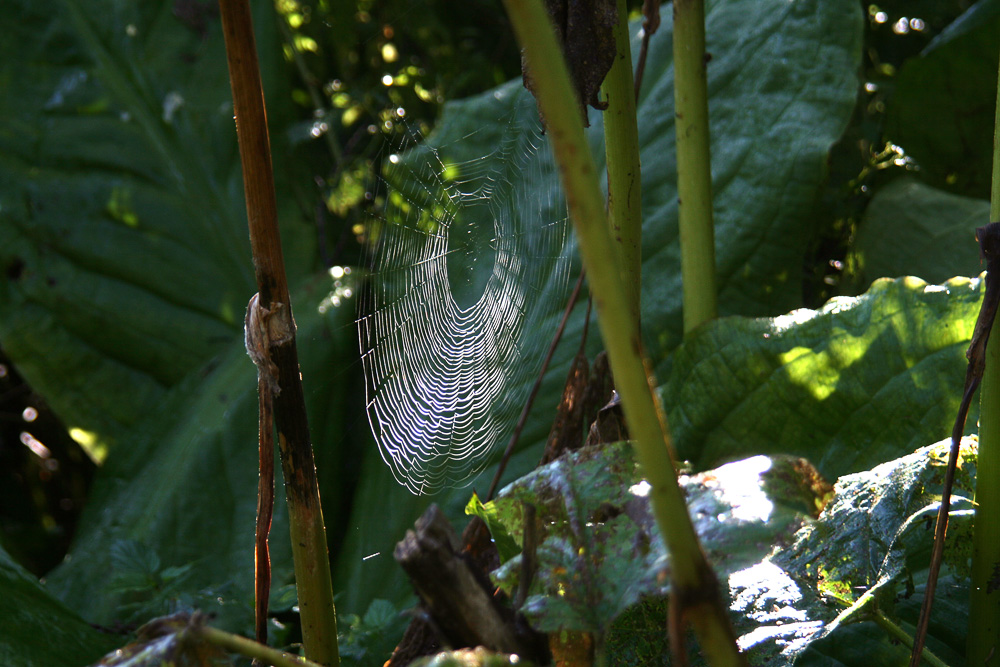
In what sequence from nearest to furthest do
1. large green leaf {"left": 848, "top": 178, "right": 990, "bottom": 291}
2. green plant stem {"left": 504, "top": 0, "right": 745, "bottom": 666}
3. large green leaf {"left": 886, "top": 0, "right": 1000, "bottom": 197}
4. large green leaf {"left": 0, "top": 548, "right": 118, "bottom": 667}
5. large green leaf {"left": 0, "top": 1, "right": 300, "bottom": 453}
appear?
1. green plant stem {"left": 504, "top": 0, "right": 745, "bottom": 666}
2. large green leaf {"left": 0, "top": 548, "right": 118, "bottom": 667}
3. large green leaf {"left": 848, "top": 178, "right": 990, "bottom": 291}
4. large green leaf {"left": 886, "top": 0, "right": 1000, "bottom": 197}
5. large green leaf {"left": 0, "top": 1, "right": 300, "bottom": 453}

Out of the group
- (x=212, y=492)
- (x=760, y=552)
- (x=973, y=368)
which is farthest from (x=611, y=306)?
(x=212, y=492)

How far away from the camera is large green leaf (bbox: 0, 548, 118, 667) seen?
527mm

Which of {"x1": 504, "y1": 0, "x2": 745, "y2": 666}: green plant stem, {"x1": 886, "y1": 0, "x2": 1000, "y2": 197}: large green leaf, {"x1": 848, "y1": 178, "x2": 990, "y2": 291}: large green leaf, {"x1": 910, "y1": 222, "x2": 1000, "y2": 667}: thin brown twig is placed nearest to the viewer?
{"x1": 504, "y1": 0, "x2": 745, "y2": 666}: green plant stem

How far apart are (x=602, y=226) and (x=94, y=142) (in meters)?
1.30

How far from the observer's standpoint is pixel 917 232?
2.91 ft

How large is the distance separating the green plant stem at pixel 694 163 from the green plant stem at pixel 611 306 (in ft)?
1.30

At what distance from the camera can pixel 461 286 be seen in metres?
1.17

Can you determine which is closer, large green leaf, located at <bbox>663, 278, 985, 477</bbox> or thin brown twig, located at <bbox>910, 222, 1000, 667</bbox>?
thin brown twig, located at <bbox>910, 222, 1000, 667</bbox>

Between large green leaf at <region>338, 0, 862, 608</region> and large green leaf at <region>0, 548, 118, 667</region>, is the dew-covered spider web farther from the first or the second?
large green leaf at <region>0, 548, 118, 667</region>

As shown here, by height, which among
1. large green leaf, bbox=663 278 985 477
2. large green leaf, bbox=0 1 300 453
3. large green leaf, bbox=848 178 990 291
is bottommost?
large green leaf, bbox=663 278 985 477

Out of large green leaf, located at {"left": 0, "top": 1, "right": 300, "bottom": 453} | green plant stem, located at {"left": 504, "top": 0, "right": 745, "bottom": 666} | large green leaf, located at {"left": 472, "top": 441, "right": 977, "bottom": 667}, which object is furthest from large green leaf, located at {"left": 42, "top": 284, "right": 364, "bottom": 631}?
green plant stem, located at {"left": 504, "top": 0, "right": 745, "bottom": 666}

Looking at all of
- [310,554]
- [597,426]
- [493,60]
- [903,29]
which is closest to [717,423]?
[597,426]

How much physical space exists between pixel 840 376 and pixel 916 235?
1.23ft

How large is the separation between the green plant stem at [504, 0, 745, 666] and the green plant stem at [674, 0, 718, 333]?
40cm
